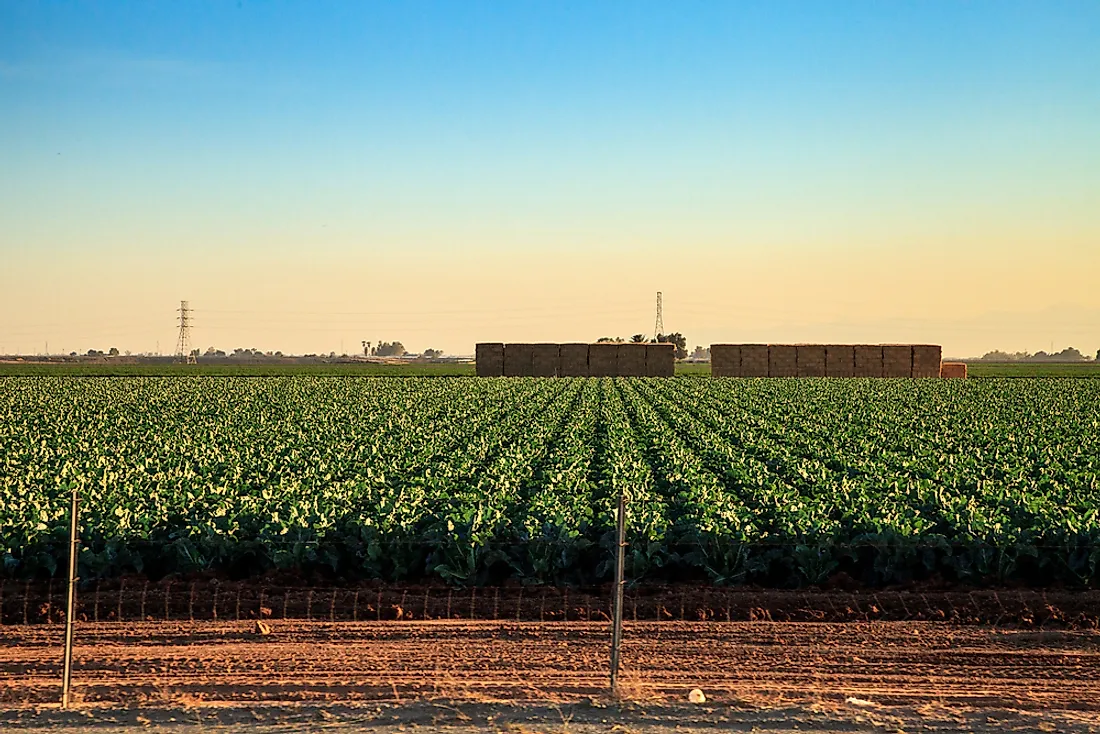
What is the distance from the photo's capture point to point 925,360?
65438mm

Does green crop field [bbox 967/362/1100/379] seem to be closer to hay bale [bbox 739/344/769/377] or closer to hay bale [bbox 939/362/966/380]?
hay bale [bbox 939/362/966/380]

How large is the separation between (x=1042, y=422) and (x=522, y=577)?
855 inches

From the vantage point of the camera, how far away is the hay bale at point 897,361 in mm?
64875

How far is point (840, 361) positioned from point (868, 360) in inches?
67.9

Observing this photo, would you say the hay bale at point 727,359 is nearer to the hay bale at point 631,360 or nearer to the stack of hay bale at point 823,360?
the stack of hay bale at point 823,360

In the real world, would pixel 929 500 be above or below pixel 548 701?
above

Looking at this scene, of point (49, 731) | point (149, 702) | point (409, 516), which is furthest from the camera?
point (409, 516)

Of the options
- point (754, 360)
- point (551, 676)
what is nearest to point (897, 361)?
point (754, 360)

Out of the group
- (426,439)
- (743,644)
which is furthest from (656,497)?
(426,439)

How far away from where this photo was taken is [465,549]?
10773mm

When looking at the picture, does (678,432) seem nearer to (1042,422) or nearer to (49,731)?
(1042,422)

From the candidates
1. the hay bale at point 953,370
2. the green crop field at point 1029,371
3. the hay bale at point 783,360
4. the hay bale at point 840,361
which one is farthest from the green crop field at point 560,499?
the green crop field at point 1029,371

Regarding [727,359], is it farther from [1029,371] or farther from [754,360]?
[1029,371]

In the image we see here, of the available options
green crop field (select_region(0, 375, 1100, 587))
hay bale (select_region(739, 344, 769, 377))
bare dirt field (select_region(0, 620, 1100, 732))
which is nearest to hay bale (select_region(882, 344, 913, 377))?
hay bale (select_region(739, 344, 769, 377))
